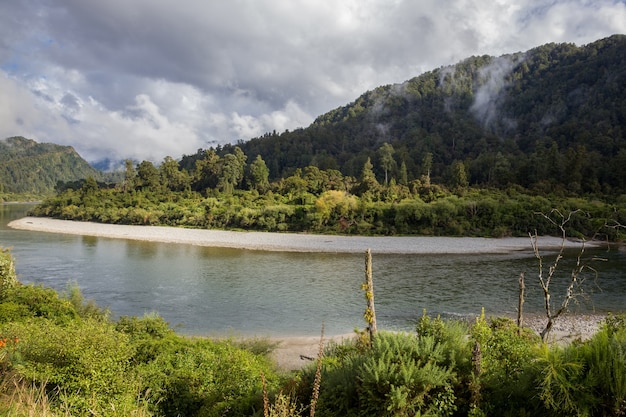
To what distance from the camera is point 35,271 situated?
95.7 ft

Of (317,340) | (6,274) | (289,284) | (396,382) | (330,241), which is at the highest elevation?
(396,382)

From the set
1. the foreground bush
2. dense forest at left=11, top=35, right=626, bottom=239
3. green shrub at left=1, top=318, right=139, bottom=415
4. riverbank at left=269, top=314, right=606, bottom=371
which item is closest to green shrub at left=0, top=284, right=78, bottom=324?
the foreground bush

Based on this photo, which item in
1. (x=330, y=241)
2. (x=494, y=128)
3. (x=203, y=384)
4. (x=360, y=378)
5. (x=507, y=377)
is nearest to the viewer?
(x=360, y=378)

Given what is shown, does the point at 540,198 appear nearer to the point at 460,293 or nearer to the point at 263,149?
the point at 460,293

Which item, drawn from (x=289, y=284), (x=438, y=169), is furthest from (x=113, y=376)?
(x=438, y=169)

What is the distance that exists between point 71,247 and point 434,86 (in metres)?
133

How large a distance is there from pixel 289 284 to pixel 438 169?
229ft

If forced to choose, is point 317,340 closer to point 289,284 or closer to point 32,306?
point 32,306

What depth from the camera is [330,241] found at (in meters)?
46.0

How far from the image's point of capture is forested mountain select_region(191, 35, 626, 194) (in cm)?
6881

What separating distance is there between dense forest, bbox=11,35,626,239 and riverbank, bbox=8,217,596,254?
411 cm

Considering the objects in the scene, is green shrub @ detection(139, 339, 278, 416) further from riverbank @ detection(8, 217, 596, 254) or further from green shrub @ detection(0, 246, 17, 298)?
riverbank @ detection(8, 217, 596, 254)

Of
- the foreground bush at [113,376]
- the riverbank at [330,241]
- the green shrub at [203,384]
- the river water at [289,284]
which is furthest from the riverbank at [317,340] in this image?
the riverbank at [330,241]

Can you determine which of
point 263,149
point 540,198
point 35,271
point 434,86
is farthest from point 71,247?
point 434,86
